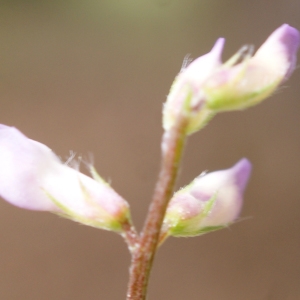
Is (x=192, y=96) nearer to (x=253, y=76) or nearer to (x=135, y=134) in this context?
(x=253, y=76)

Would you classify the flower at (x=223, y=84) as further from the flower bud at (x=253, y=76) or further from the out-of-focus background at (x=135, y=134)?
the out-of-focus background at (x=135, y=134)

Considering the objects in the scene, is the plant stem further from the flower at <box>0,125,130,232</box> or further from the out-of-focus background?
the out-of-focus background

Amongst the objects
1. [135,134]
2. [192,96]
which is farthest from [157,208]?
[135,134]

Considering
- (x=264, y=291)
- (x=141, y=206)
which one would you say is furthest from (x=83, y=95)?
(x=264, y=291)

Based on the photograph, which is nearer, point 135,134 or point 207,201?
point 207,201

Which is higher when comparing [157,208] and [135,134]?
[135,134]

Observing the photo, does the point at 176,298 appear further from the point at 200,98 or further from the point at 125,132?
the point at 200,98
